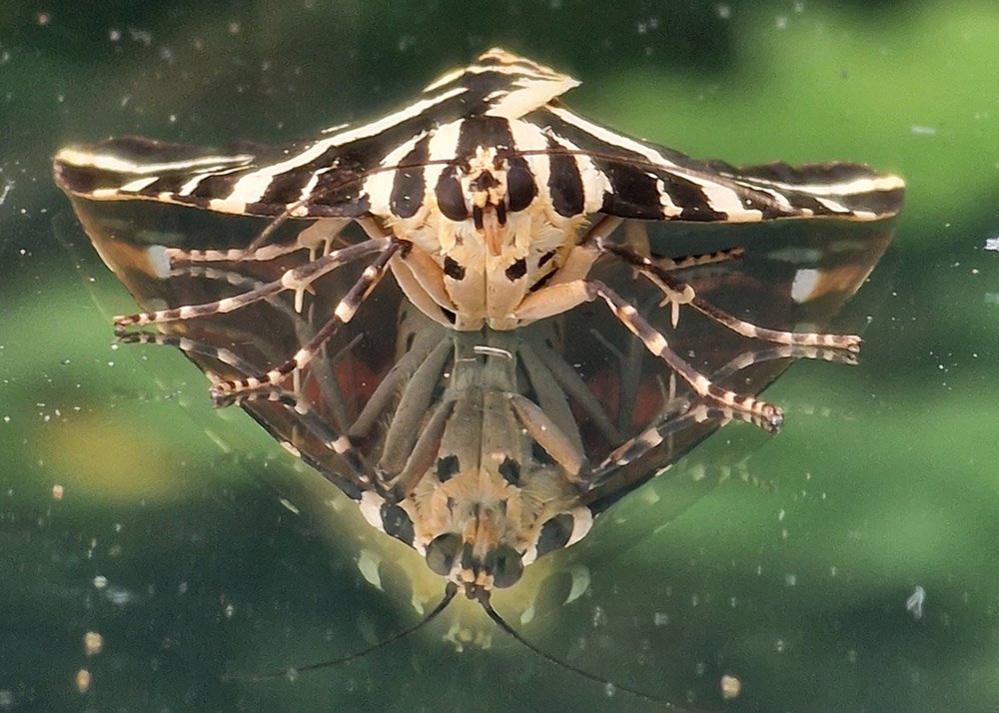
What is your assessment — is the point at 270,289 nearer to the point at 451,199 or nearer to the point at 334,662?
the point at 451,199

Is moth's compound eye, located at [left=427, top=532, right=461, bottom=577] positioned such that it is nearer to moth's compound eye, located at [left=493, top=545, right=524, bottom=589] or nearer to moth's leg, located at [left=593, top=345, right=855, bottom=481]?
moth's compound eye, located at [left=493, top=545, right=524, bottom=589]

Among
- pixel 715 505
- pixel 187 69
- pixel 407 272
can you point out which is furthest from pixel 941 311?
pixel 187 69

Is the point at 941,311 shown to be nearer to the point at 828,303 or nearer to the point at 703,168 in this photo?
the point at 828,303

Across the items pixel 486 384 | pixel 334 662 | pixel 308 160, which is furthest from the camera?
pixel 308 160

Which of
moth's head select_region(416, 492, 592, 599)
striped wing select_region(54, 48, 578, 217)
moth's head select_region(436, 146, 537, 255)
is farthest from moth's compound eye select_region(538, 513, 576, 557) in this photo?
striped wing select_region(54, 48, 578, 217)

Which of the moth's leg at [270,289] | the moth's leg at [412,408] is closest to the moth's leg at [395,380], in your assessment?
the moth's leg at [412,408]

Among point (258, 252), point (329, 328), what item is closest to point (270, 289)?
point (329, 328)

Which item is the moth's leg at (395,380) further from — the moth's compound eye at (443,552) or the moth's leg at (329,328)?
the moth's compound eye at (443,552)
